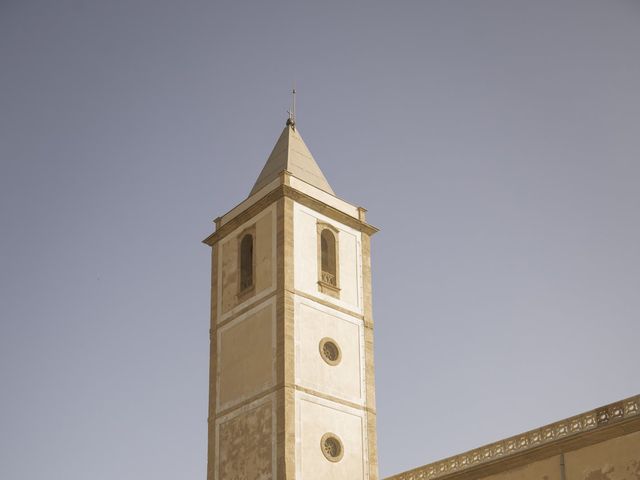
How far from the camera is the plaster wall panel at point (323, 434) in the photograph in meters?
28.0

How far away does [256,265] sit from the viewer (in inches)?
1248

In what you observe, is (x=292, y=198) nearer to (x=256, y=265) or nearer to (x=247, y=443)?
(x=256, y=265)

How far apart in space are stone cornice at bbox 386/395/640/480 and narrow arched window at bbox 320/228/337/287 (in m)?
7.49

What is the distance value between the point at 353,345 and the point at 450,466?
6.45m

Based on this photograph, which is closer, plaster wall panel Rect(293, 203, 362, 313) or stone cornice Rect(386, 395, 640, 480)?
stone cornice Rect(386, 395, 640, 480)

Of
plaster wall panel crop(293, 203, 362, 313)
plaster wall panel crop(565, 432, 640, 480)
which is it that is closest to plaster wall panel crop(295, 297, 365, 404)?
plaster wall panel crop(293, 203, 362, 313)

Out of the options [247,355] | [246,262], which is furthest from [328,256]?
[247,355]

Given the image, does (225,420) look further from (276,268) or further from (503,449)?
(503,449)

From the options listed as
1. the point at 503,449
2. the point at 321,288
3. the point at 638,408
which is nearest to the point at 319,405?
the point at 321,288

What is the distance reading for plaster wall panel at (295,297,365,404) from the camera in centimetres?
2941

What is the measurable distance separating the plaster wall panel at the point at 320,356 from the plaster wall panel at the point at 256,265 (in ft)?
5.06

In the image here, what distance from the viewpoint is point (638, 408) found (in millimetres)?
21703

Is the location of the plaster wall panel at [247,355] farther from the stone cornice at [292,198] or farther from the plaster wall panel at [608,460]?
the plaster wall panel at [608,460]

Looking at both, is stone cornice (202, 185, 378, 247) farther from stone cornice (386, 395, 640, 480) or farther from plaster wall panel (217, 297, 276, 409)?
stone cornice (386, 395, 640, 480)
